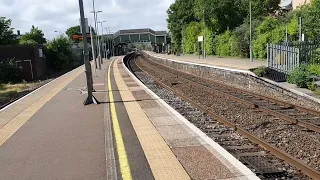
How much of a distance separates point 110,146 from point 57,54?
4864 centimetres

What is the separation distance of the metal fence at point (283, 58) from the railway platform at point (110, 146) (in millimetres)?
9817

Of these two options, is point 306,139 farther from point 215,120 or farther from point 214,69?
point 214,69

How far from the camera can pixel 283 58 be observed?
21.4m

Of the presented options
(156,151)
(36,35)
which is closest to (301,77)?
(156,151)

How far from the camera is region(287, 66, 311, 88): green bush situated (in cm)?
1667

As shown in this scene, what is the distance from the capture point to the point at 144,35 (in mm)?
156875

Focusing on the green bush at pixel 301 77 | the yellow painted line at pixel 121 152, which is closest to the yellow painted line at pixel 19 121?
the yellow painted line at pixel 121 152

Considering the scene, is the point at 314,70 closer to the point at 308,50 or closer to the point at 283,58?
the point at 308,50

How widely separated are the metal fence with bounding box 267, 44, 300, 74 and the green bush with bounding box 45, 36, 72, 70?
36.8 m

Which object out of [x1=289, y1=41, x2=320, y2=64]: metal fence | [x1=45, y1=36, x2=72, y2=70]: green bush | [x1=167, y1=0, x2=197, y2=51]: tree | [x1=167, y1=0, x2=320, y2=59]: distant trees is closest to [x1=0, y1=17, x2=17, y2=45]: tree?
[x1=45, y1=36, x2=72, y2=70]: green bush

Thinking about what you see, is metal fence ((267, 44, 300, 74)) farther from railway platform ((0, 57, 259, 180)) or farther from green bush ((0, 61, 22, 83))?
green bush ((0, 61, 22, 83))

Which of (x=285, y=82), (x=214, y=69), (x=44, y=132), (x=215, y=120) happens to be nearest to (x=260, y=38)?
(x=214, y=69)

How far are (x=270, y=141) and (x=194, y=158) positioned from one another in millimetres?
2935

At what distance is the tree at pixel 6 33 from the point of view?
5447 cm
